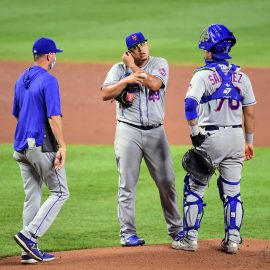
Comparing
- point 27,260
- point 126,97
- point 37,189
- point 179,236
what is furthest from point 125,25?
point 27,260

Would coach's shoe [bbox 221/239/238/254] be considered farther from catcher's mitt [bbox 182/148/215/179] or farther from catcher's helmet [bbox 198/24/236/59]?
catcher's helmet [bbox 198/24/236/59]

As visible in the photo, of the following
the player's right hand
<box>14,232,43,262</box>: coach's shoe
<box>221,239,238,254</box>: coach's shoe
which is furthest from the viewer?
the player's right hand

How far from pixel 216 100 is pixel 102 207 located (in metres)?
3.11

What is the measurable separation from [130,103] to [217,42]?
107 centimetres

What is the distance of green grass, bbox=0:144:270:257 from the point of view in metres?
9.15

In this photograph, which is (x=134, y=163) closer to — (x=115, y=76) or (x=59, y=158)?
(x=115, y=76)

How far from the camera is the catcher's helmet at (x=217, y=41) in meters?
7.82

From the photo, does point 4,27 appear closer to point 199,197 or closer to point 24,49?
point 24,49

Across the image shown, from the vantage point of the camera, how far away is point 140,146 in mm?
8469

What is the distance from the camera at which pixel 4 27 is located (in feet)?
77.7

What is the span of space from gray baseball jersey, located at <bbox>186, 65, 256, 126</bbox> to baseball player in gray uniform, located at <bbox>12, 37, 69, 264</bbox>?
1.18m

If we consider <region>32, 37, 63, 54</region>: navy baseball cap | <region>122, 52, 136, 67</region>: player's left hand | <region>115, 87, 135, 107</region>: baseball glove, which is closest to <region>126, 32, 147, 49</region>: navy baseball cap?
<region>122, 52, 136, 67</region>: player's left hand

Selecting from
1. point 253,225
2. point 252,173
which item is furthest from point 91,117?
point 253,225

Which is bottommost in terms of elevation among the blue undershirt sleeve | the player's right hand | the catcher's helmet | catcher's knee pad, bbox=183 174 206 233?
catcher's knee pad, bbox=183 174 206 233
